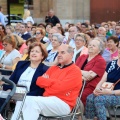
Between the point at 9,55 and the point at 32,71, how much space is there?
9.08 feet

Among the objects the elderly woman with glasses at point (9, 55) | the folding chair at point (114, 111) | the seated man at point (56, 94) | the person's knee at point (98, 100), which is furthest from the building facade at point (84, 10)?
the seated man at point (56, 94)

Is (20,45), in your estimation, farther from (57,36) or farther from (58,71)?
(58,71)

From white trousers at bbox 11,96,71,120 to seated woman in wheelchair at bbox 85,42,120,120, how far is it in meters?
0.76

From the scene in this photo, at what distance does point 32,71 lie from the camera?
8.10m

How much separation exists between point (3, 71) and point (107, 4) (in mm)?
25235

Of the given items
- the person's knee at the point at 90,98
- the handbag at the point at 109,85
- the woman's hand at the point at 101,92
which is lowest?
the person's knee at the point at 90,98

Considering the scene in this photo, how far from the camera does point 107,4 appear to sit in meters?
34.2

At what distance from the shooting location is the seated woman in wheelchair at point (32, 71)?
794 cm

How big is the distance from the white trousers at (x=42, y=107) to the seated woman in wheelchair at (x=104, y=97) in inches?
29.9

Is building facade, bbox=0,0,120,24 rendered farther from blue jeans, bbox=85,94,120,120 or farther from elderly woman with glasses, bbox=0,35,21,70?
blue jeans, bbox=85,94,120,120

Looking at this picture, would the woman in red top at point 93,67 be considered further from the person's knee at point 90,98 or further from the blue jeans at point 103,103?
the blue jeans at point 103,103

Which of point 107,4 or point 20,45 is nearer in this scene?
point 20,45

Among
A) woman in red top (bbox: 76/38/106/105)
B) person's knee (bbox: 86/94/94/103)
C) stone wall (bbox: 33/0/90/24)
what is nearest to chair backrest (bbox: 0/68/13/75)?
woman in red top (bbox: 76/38/106/105)

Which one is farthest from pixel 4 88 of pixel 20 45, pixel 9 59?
pixel 20 45
